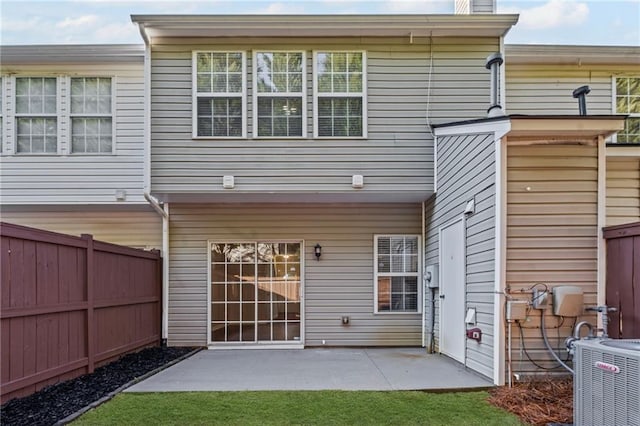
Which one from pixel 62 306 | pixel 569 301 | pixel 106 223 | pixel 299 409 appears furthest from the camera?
pixel 106 223

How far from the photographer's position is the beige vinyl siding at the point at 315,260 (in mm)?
7773

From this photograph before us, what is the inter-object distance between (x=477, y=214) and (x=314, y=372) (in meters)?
2.71

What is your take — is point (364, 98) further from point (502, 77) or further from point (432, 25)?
point (502, 77)

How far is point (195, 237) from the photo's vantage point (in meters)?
7.89

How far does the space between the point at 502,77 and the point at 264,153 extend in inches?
151

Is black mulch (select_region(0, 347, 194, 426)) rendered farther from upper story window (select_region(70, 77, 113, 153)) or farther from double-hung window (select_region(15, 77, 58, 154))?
double-hung window (select_region(15, 77, 58, 154))

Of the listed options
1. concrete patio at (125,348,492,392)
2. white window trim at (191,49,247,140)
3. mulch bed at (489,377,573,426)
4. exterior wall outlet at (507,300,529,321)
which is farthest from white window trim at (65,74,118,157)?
mulch bed at (489,377,573,426)

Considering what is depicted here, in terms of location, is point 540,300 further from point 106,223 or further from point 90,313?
point 106,223

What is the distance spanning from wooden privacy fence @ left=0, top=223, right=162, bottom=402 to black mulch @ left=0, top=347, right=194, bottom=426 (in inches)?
4.4

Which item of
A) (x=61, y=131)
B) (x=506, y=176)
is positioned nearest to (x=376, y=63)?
(x=506, y=176)

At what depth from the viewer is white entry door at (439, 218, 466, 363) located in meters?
5.92

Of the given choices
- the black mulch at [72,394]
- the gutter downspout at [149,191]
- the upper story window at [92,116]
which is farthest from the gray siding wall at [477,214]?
the upper story window at [92,116]

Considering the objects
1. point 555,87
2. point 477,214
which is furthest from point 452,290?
point 555,87

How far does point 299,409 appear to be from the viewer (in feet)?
13.4
